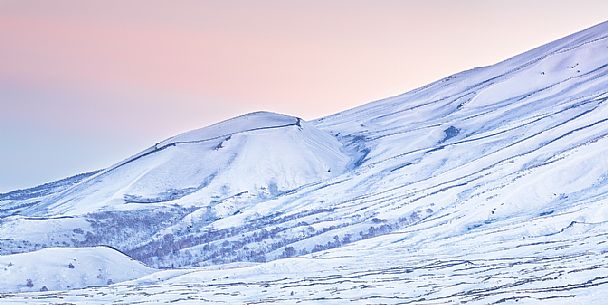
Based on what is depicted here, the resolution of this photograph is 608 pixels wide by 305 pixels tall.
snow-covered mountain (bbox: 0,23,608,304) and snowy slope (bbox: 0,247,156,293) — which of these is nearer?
snow-covered mountain (bbox: 0,23,608,304)


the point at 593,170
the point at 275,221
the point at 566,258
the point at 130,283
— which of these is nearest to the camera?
the point at 566,258

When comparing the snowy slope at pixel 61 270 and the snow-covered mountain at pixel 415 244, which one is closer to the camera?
the snow-covered mountain at pixel 415 244

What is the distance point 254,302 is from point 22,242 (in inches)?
4154

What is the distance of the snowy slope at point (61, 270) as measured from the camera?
114 meters

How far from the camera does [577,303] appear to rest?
55781 millimetres

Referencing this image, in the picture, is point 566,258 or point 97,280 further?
point 97,280

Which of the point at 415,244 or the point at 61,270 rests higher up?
the point at 61,270

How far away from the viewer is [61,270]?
11719 centimetres

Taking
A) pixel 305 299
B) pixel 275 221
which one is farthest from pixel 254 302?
pixel 275 221

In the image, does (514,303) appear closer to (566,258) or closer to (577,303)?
(577,303)

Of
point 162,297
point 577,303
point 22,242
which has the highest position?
point 22,242

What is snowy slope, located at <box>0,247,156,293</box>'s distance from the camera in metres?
114

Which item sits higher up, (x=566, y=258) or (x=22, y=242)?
(x=22, y=242)

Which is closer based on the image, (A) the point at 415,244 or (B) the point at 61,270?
(B) the point at 61,270
